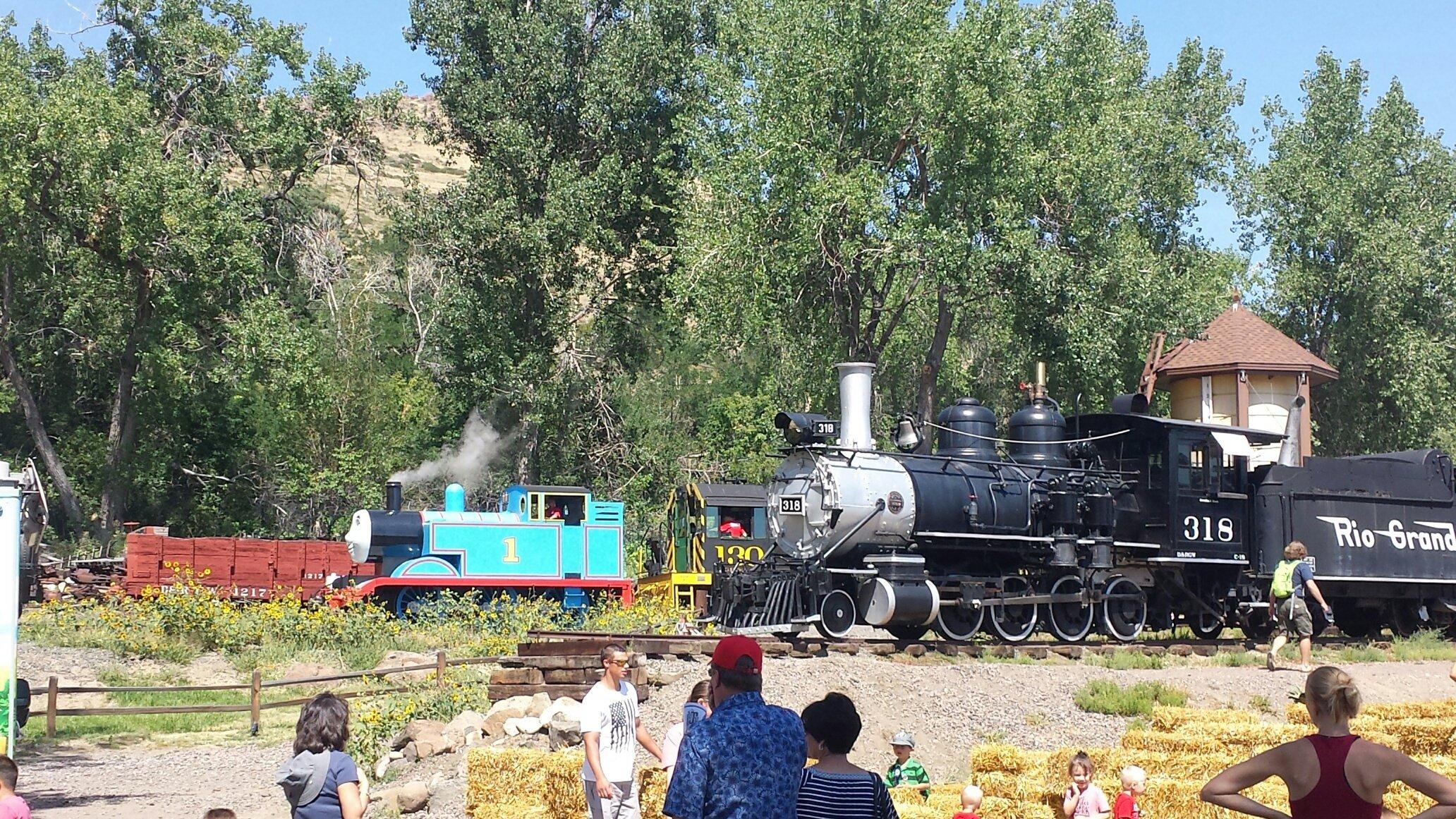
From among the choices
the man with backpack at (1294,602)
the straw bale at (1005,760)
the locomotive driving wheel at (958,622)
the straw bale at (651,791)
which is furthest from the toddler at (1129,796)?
the locomotive driving wheel at (958,622)

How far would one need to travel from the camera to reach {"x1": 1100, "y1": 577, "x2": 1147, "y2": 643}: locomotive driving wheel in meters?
20.9

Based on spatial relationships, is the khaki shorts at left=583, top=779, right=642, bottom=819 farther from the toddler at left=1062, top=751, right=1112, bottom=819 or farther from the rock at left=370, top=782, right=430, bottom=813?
the rock at left=370, top=782, right=430, bottom=813

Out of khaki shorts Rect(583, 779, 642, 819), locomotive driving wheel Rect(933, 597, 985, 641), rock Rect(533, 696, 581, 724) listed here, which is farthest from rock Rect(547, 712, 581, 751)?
locomotive driving wheel Rect(933, 597, 985, 641)

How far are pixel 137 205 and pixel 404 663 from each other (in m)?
19.7

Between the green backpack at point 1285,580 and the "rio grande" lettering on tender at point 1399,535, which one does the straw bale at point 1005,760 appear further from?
the "rio grande" lettering on tender at point 1399,535

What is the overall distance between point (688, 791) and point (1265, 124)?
51.6 meters

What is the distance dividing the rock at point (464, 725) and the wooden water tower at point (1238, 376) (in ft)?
87.4

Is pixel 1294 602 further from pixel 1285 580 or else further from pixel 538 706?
pixel 538 706

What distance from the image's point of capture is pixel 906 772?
1023cm

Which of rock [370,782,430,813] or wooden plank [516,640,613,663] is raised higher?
wooden plank [516,640,613,663]

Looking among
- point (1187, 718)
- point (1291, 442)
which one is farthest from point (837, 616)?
point (1291, 442)

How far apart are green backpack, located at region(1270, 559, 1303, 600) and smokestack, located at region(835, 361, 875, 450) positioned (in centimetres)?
553

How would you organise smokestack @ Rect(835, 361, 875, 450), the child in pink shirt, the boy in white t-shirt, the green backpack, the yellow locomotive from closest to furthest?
the child in pink shirt
the boy in white t-shirt
the green backpack
smokestack @ Rect(835, 361, 875, 450)
the yellow locomotive

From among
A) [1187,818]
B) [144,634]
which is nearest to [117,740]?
[144,634]
